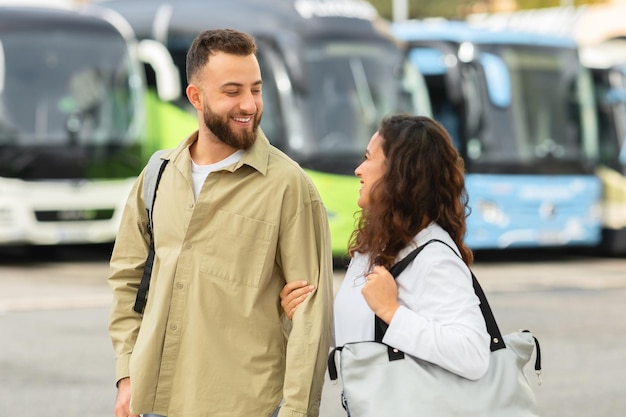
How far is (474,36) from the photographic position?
1730cm

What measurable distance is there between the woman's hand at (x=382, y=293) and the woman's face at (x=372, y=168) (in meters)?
0.22

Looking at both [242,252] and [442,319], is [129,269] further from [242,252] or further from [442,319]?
[442,319]


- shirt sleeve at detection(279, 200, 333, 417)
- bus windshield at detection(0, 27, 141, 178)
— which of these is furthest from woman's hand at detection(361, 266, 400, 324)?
bus windshield at detection(0, 27, 141, 178)

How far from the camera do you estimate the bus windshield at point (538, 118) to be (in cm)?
1667

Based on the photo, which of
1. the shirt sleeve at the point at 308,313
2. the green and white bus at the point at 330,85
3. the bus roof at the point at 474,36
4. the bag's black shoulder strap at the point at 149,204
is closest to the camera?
the shirt sleeve at the point at 308,313

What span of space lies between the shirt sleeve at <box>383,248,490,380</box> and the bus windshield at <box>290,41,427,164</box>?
1170 cm

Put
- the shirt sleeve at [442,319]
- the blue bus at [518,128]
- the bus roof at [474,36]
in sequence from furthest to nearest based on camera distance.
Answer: the bus roof at [474,36] → the blue bus at [518,128] → the shirt sleeve at [442,319]

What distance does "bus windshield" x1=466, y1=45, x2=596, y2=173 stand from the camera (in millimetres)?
16672

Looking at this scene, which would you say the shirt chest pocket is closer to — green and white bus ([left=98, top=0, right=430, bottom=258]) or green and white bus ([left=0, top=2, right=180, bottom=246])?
green and white bus ([left=98, top=0, right=430, bottom=258])

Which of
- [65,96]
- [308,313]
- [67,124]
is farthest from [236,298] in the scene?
[65,96]

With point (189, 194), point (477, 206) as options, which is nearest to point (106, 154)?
point (477, 206)

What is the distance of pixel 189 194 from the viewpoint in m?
3.31

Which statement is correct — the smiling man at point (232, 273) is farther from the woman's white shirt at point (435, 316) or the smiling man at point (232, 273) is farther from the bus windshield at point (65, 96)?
the bus windshield at point (65, 96)

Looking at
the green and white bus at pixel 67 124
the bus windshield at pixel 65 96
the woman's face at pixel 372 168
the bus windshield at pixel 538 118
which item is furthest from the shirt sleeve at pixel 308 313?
the bus windshield at pixel 538 118
